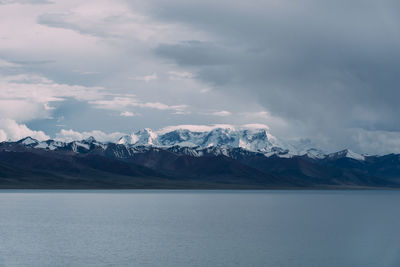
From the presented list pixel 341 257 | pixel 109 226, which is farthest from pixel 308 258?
pixel 109 226

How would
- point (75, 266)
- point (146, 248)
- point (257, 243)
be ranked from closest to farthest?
point (75, 266) → point (146, 248) → point (257, 243)

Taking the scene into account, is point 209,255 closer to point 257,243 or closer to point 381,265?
point 257,243

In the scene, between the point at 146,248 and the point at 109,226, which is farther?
the point at 109,226

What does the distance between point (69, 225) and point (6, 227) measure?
32.3ft

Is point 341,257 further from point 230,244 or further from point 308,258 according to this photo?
point 230,244

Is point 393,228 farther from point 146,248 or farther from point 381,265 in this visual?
point 146,248

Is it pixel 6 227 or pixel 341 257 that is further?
pixel 6 227

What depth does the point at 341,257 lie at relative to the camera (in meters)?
60.0

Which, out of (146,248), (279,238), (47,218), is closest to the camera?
(146,248)

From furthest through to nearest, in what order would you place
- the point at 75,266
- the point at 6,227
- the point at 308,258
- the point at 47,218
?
the point at 47,218 < the point at 6,227 < the point at 308,258 < the point at 75,266

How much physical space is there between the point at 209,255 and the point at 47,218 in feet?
176

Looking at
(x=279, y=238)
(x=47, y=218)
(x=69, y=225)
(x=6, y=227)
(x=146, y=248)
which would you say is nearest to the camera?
(x=146, y=248)

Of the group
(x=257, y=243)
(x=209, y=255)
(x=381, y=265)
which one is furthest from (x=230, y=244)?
(x=381, y=265)

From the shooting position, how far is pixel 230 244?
2714 inches
